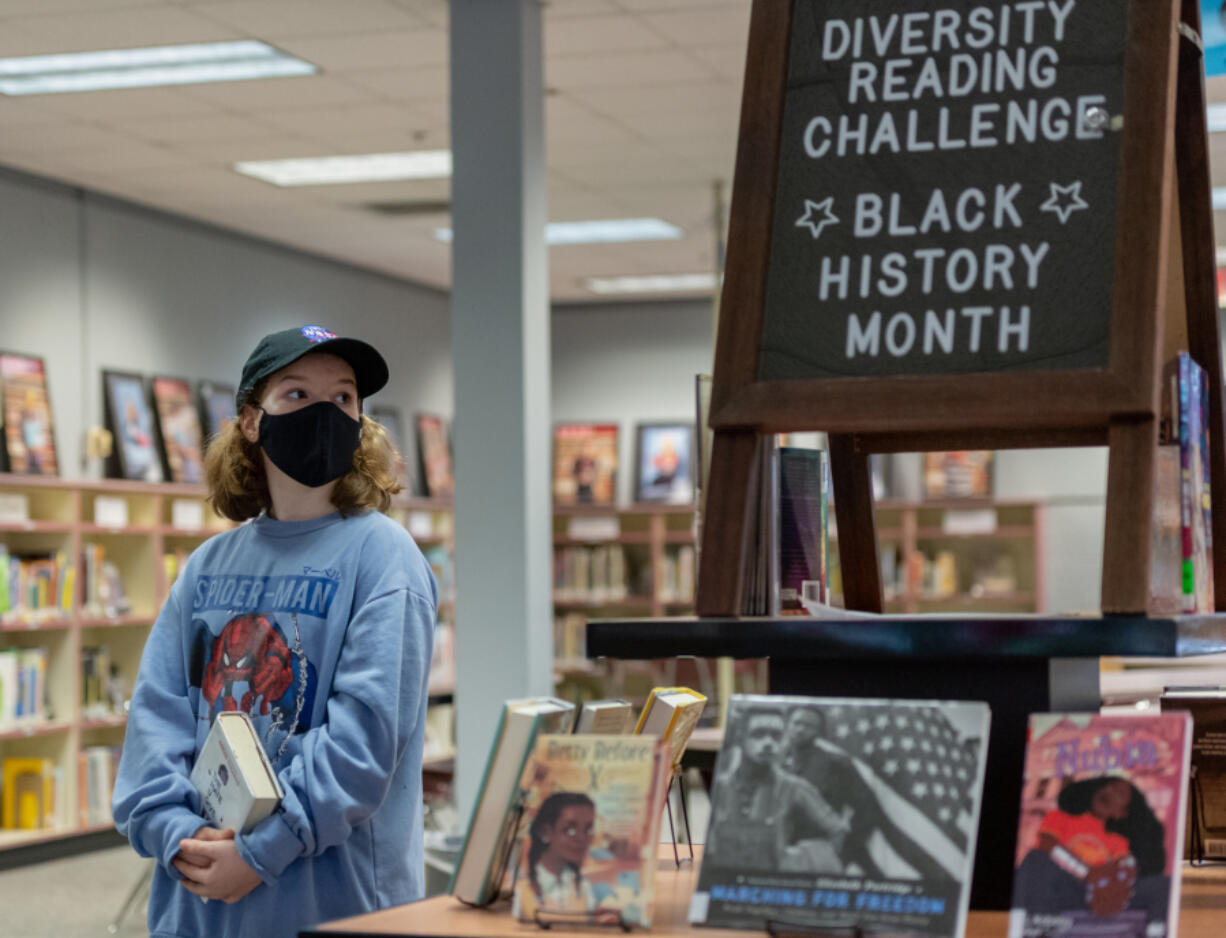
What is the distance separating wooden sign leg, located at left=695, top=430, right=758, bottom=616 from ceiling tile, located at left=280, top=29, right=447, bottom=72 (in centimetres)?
468

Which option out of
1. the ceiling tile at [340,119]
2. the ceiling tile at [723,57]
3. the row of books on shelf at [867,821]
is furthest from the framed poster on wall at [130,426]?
the row of books on shelf at [867,821]

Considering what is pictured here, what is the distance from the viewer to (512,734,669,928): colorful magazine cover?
145cm

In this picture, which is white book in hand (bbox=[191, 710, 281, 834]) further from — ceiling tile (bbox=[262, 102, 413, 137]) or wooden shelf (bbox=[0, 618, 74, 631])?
wooden shelf (bbox=[0, 618, 74, 631])

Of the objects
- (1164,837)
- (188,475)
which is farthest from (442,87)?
(1164,837)

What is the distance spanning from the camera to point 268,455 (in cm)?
240

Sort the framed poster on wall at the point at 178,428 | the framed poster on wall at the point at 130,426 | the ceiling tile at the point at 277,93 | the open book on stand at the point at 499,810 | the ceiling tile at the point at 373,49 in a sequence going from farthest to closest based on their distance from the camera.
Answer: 1. the framed poster on wall at the point at 178,428
2. the framed poster on wall at the point at 130,426
3. the ceiling tile at the point at 277,93
4. the ceiling tile at the point at 373,49
5. the open book on stand at the point at 499,810

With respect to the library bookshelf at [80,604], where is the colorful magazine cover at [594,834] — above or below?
above

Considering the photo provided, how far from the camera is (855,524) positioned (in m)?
2.22

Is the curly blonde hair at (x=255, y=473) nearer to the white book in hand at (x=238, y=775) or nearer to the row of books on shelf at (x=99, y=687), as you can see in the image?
the white book in hand at (x=238, y=775)

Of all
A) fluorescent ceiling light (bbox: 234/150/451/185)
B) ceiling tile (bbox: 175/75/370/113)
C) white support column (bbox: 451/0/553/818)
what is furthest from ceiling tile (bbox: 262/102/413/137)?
white support column (bbox: 451/0/553/818)

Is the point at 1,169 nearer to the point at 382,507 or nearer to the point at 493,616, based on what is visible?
the point at 493,616

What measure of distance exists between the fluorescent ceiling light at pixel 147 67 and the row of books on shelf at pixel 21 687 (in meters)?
2.77

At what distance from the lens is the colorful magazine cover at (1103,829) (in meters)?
1.35

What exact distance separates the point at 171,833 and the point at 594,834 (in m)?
0.89
